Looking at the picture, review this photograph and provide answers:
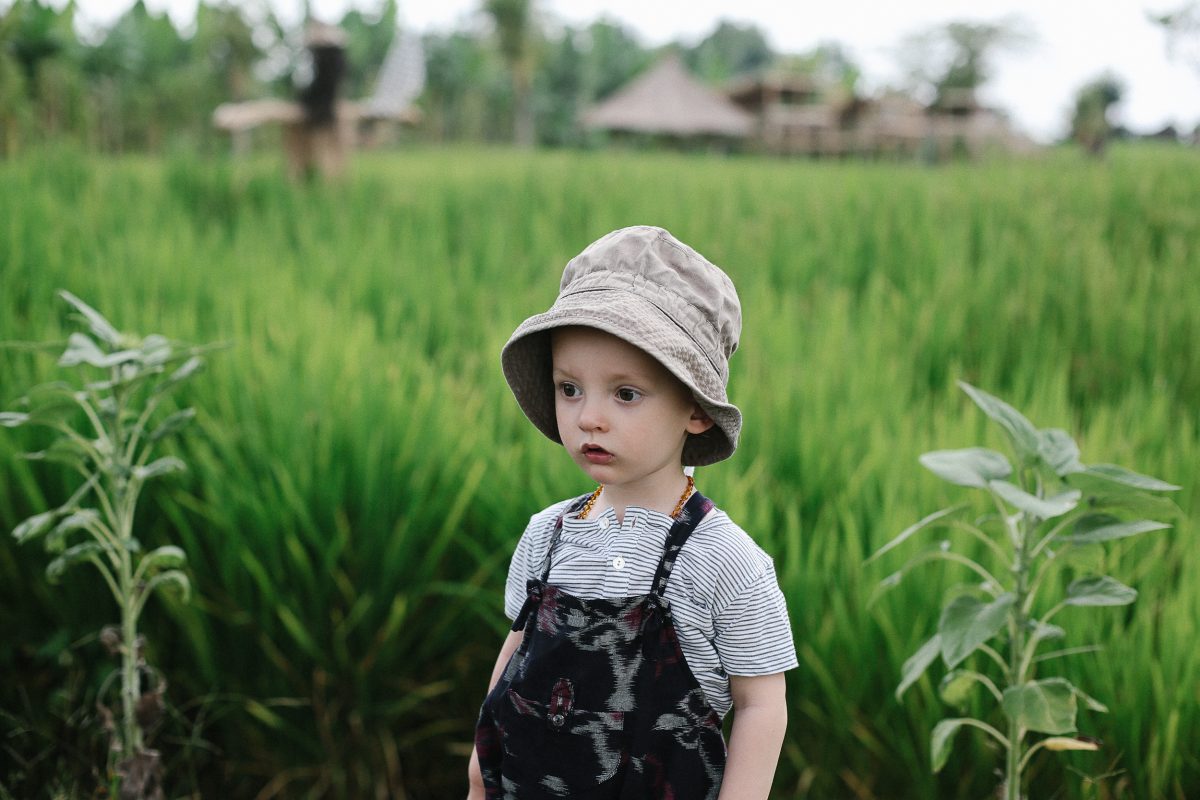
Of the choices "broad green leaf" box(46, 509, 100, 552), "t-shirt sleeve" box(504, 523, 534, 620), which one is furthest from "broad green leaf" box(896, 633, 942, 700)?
"broad green leaf" box(46, 509, 100, 552)

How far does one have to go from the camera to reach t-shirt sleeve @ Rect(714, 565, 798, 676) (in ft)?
2.64

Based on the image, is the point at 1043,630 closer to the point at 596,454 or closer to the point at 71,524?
the point at 596,454

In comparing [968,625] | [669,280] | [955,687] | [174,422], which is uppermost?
[669,280]

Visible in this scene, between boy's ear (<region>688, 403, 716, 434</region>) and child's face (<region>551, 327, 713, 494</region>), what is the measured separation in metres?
0.02

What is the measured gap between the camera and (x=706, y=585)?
2.68 feet

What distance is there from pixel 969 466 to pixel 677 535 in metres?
0.31

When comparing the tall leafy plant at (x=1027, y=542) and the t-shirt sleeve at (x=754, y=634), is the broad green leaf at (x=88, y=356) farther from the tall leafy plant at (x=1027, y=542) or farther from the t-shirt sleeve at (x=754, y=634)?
the tall leafy plant at (x=1027, y=542)

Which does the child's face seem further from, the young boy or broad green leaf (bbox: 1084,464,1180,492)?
broad green leaf (bbox: 1084,464,1180,492)

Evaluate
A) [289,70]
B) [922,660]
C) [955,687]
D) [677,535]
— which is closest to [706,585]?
[677,535]

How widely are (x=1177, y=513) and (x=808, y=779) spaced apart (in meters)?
0.56

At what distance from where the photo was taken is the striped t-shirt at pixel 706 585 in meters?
0.81

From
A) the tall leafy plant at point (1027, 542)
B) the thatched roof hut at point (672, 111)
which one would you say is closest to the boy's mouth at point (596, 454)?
the tall leafy plant at point (1027, 542)

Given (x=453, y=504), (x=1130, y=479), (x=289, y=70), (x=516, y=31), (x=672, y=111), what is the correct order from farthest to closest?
1. (x=672, y=111)
2. (x=516, y=31)
3. (x=289, y=70)
4. (x=453, y=504)
5. (x=1130, y=479)

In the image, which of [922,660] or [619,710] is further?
[922,660]
